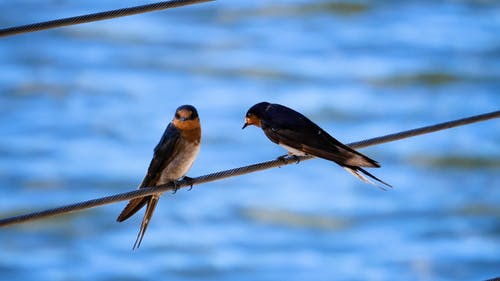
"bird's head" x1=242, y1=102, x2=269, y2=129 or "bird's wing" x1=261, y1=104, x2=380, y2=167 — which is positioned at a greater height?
"bird's head" x1=242, y1=102, x2=269, y2=129

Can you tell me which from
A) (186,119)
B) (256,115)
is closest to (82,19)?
(186,119)

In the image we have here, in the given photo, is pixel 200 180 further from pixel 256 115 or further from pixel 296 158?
pixel 256 115

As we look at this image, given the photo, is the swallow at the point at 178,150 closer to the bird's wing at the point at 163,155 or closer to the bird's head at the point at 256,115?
the bird's wing at the point at 163,155

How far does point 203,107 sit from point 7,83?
2728 mm

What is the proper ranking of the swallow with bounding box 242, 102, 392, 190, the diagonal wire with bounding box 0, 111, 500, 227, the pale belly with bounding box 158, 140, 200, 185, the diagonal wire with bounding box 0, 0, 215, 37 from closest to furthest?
the diagonal wire with bounding box 0, 111, 500, 227 → the diagonal wire with bounding box 0, 0, 215, 37 → the swallow with bounding box 242, 102, 392, 190 → the pale belly with bounding box 158, 140, 200, 185

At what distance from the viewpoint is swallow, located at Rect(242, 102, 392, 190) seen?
3520 millimetres

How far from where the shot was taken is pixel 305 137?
3.81 metres

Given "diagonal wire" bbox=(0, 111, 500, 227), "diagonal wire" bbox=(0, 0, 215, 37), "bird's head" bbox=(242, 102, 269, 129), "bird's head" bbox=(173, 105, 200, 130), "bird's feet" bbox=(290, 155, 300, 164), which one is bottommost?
"diagonal wire" bbox=(0, 111, 500, 227)

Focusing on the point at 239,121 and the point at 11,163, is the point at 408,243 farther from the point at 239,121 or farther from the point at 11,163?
the point at 11,163

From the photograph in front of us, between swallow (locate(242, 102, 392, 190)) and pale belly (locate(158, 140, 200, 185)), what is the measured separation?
27cm

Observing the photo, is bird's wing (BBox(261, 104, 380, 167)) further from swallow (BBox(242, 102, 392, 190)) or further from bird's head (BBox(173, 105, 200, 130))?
bird's head (BBox(173, 105, 200, 130))

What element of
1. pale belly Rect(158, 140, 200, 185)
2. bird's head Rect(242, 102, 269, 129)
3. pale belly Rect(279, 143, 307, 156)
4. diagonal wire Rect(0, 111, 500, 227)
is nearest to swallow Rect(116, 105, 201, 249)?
pale belly Rect(158, 140, 200, 185)

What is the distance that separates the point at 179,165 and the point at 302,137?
1.46 ft

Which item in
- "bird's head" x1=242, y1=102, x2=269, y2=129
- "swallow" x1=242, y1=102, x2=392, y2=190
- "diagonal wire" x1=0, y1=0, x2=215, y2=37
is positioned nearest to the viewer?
"diagonal wire" x1=0, y1=0, x2=215, y2=37
